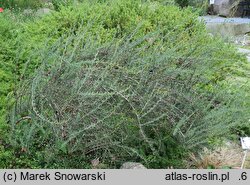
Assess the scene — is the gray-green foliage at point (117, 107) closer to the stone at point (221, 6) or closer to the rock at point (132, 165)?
the rock at point (132, 165)

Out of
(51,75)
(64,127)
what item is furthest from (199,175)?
(51,75)

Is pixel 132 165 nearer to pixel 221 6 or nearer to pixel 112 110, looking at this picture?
pixel 112 110

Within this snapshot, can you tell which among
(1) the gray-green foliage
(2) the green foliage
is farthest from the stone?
(1) the gray-green foliage

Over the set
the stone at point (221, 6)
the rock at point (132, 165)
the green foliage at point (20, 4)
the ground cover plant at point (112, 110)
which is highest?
the ground cover plant at point (112, 110)

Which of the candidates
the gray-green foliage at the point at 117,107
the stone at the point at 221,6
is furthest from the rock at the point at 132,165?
the stone at the point at 221,6

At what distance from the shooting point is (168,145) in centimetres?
477

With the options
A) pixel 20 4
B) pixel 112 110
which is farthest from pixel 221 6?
pixel 112 110

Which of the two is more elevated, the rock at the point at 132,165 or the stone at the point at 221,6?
the rock at the point at 132,165

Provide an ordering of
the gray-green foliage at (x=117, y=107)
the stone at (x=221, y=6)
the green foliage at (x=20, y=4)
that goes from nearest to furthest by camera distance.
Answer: the gray-green foliage at (x=117, y=107), the green foliage at (x=20, y=4), the stone at (x=221, y=6)

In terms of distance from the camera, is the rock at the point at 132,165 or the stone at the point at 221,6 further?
the stone at the point at 221,6

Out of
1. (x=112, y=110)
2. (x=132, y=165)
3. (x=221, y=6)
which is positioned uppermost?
(x=112, y=110)

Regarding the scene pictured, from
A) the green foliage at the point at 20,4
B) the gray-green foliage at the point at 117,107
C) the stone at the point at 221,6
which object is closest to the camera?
the gray-green foliage at the point at 117,107

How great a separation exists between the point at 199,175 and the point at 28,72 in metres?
2.27

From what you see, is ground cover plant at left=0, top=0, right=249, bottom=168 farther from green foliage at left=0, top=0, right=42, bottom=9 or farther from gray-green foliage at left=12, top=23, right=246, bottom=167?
green foliage at left=0, top=0, right=42, bottom=9
